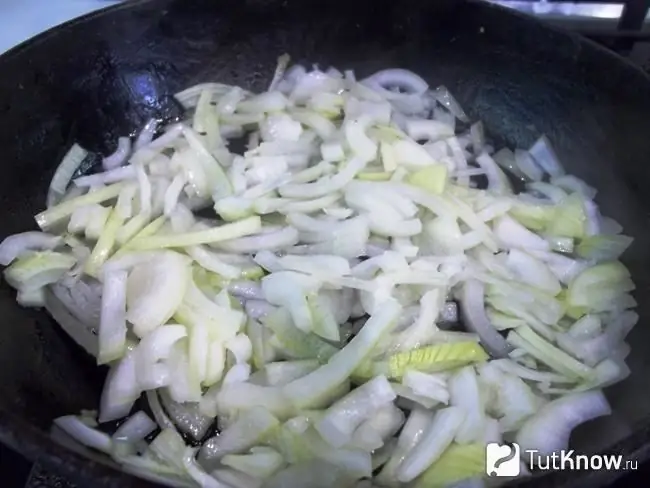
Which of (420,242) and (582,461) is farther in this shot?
(420,242)

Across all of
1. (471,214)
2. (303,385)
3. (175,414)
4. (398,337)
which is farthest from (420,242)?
(175,414)

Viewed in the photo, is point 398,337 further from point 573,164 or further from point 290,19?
point 290,19

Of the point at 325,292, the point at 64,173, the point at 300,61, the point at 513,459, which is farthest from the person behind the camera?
the point at 300,61

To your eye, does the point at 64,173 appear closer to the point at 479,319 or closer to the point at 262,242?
the point at 262,242

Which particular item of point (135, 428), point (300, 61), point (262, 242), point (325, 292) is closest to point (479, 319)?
point (325, 292)

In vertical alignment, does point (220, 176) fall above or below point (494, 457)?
above

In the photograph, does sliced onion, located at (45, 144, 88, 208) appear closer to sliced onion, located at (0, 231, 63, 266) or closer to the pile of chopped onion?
the pile of chopped onion
